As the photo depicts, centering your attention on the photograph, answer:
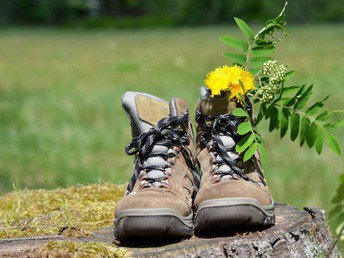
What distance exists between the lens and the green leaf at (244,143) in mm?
2795

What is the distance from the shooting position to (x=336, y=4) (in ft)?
121

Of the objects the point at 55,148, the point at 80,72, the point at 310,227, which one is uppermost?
the point at 310,227

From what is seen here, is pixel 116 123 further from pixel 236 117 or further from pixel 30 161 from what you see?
pixel 236 117

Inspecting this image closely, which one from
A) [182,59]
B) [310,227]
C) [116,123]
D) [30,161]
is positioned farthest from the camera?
[182,59]

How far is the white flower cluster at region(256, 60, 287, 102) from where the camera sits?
284 centimetres

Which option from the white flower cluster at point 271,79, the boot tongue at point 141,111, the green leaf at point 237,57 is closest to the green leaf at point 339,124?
the white flower cluster at point 271,79

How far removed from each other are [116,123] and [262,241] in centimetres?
648

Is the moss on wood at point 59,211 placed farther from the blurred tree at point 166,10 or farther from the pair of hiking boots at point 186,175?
the blurred tree at point 166,10

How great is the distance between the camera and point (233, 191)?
2646 mm

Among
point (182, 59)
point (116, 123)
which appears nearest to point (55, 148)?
point (116, 123)

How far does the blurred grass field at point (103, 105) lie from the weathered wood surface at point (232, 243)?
1.36 metres

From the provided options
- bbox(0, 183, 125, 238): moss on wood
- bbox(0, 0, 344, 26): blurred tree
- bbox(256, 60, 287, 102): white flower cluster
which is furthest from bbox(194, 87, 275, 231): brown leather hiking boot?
bbox(0, 0, 344, 26): blurred tree

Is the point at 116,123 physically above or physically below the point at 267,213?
below

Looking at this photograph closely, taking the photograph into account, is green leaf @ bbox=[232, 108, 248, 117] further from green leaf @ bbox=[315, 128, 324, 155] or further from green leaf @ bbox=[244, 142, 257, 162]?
green leaf @ bbox=[315, 128, 324, 155]
